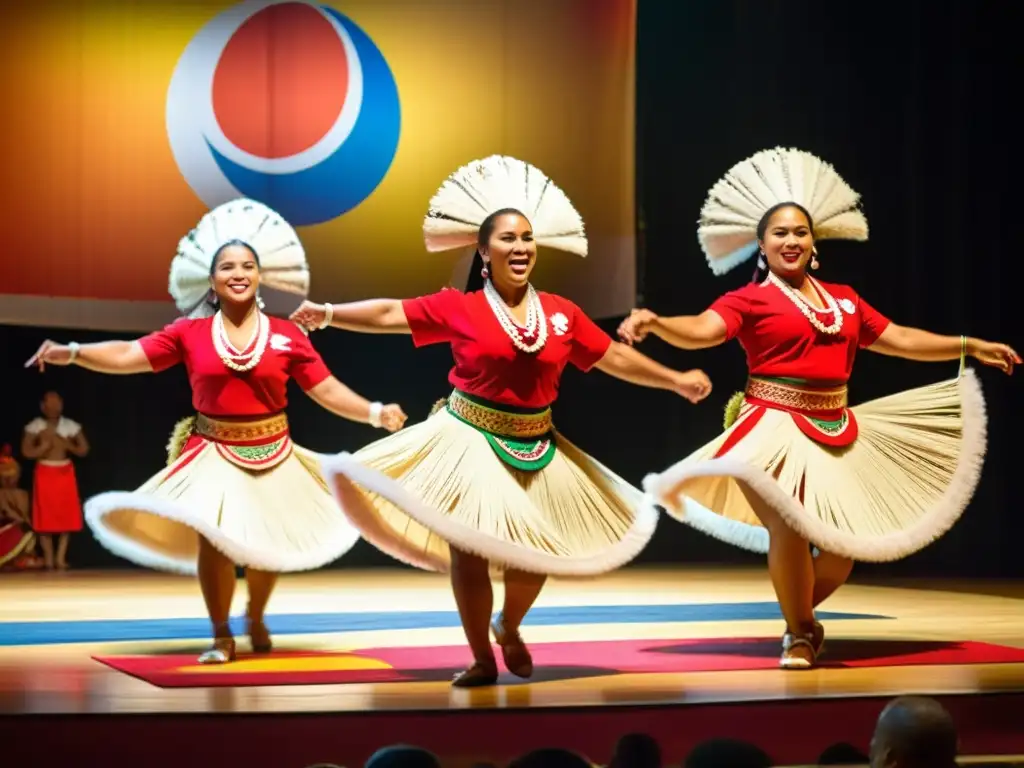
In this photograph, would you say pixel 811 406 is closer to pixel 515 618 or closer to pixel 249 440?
pixel 515 618

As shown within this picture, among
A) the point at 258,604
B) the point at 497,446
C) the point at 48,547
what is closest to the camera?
the point at 497,446

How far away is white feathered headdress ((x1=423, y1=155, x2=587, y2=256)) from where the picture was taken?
4148mm

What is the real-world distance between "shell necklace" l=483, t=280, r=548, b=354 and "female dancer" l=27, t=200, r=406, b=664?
0.52 m

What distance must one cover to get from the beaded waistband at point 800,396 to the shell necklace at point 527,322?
2.48 feet

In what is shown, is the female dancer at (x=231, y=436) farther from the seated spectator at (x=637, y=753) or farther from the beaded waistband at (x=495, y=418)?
the seated spectator at (x=637, y=753)

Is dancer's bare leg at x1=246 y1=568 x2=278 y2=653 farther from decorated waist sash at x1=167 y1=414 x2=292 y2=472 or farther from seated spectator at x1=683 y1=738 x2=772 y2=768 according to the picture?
seated spectator at x1=683 y1=738 x2=772 y2=768

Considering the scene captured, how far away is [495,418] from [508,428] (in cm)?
4

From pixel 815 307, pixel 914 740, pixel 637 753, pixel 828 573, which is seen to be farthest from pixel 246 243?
pixel 914 740

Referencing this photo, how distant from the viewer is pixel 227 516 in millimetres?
4375

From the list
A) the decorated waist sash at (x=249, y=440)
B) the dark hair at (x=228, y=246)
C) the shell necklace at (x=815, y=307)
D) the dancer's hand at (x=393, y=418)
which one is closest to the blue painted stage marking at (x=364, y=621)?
the decorated waist sash at (x=249, y=440)

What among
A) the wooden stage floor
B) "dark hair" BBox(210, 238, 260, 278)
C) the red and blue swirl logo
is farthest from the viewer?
the red and blue swirl logo

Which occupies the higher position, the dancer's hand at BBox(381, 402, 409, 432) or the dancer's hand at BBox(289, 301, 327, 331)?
the dancer's hand at BBox(289, 301, 327, 331)

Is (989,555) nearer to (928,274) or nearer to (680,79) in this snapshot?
(928,274)

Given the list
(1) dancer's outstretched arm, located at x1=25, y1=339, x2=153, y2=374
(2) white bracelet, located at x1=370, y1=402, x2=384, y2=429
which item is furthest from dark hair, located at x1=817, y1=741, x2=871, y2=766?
(1) dancer's outstretched arm, located at x1=25, y1=339, x2=153, y2=374
